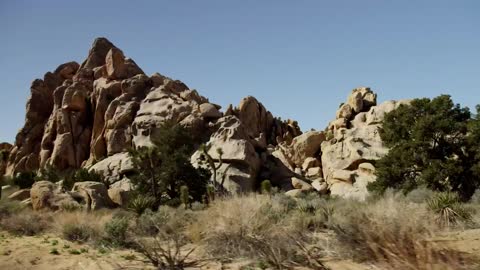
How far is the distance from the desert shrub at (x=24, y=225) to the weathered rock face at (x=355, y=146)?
3003 centimetres

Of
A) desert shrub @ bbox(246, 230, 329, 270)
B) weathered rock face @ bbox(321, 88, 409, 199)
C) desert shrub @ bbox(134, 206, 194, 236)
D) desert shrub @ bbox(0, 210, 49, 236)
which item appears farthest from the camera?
weathered rock face @ bbox(321, 88, 409, 199)

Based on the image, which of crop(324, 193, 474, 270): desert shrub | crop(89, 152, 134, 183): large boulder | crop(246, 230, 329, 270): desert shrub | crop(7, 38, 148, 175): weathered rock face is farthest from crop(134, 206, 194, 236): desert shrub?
crop(7, 38, 148, 175): weathered rock face

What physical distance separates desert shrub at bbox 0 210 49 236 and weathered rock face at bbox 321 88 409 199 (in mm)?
30026

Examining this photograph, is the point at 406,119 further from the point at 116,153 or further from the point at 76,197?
the point at 116,153

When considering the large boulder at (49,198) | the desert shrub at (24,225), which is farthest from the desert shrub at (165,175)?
the desert shrub at (24,225)

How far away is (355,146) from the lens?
4812 centimetres

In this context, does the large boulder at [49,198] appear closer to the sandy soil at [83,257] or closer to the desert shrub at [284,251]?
the sandy soil at [83,257]

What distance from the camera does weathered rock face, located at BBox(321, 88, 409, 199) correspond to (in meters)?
45.1

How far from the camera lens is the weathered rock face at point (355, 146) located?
45.1 meters

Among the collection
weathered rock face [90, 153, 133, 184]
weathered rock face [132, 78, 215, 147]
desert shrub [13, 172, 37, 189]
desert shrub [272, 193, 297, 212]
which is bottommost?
desert shrub [272, 193, 297, 212]

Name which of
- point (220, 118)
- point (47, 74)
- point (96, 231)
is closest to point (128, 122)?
point (220, 118)

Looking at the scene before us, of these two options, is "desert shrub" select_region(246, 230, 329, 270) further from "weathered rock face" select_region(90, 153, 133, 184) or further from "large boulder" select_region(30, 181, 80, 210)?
"weathered rock face" select_region(90, 153, 133, 184)

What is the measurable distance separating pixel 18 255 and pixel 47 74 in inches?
2804

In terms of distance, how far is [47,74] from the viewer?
74.5m
